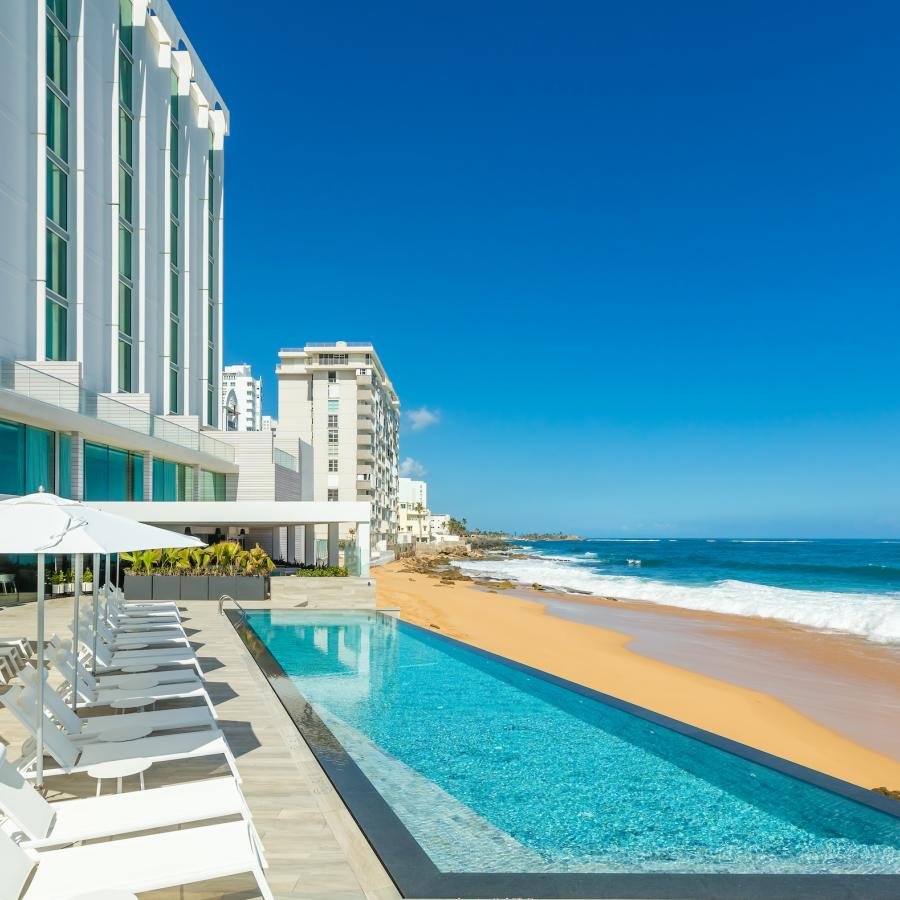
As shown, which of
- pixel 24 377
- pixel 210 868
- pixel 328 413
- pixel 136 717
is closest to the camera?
pixel 210 868

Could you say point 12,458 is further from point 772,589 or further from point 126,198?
point 772,589

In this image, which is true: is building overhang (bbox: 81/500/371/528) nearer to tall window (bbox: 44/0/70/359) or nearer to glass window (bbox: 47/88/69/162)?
tall window (bbox: 44/0/70/359)

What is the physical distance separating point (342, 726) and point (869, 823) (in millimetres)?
5095

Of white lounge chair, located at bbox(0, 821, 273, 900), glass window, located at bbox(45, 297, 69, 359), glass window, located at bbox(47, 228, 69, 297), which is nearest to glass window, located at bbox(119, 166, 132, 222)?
glass window, located at bbox(47, 228, 69, 297)

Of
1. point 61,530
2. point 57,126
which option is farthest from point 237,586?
point 57,126

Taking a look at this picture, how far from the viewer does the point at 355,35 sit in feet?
78.7

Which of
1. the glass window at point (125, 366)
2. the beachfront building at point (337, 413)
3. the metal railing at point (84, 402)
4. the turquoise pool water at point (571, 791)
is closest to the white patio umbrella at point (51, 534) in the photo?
the turquoise pool water at point (571, 791)

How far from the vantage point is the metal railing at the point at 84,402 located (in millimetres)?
17359

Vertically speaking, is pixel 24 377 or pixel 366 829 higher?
pixel 24 377

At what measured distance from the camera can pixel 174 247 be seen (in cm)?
3325

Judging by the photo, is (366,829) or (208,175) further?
(208,175)

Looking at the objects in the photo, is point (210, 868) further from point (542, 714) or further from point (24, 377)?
point (24, 377)

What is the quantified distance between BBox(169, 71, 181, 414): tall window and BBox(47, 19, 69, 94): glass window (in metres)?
8.39

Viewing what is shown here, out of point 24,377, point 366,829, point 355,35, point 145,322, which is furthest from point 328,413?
point 366,829
